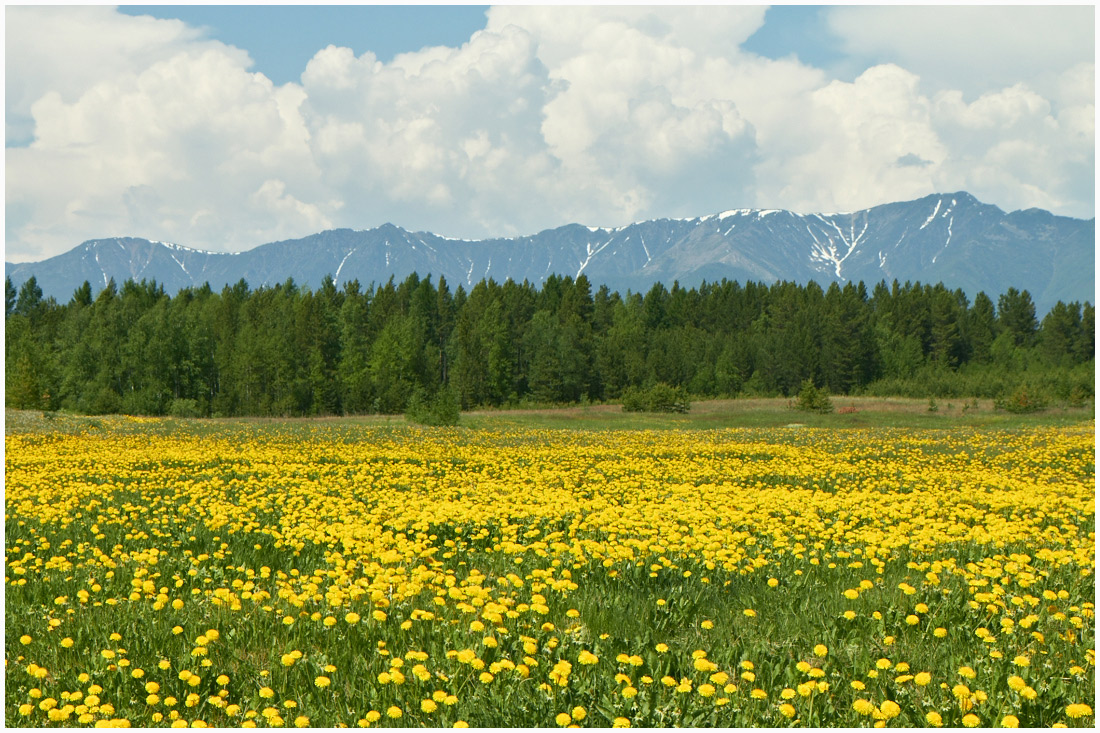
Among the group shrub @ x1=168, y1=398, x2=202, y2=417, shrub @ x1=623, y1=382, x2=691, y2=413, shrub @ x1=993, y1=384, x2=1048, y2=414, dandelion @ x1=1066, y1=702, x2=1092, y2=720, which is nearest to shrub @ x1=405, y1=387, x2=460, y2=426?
shrub @ x1=623, y1=382, x2=691, y2=413

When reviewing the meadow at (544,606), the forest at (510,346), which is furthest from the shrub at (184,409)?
the meadow at (544,606)

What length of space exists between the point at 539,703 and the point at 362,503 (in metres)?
7.70

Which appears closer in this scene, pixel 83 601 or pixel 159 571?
pixel 83 601

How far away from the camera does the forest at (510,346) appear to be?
253 feet

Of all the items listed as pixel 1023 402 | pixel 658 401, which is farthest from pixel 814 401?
pixel 1023 402

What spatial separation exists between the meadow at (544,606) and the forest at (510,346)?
56.6 metres

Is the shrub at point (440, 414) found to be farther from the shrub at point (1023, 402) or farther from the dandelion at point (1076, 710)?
the shrub at point (1023, 402)

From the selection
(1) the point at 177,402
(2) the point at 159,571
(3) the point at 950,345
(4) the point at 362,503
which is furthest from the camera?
(3) the point at 950,345

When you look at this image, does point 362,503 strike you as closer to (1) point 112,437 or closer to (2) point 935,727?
(2) point 935,727

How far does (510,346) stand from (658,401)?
122 feet

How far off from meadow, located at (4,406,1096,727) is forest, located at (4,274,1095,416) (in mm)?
56628

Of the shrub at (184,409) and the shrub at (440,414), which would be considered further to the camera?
the shrub at (184,409)

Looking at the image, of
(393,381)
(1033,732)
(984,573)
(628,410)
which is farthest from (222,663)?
(393,381)

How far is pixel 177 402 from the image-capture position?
65.6 meters
